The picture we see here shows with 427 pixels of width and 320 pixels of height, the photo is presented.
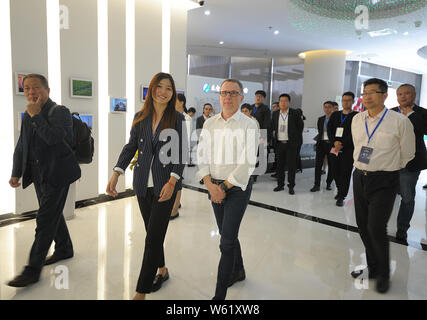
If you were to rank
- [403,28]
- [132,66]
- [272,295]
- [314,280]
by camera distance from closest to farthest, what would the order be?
[272,295] < [314,280] < [132,66] < [403,28]

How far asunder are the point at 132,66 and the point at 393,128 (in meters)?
4.33

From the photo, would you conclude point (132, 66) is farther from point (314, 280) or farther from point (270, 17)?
point (314, 280)

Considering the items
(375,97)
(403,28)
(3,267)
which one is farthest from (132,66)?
(403,28)

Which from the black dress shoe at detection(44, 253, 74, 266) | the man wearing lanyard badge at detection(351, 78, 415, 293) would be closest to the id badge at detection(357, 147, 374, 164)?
the man wearing lanyard badge at detection(351, 78, 415, 293)

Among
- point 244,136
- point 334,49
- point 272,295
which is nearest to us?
point 244,136

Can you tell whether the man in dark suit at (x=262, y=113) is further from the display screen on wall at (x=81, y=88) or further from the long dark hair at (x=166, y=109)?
the long dark hair at (x=166, y=109)

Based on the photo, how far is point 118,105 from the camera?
5.18 metres

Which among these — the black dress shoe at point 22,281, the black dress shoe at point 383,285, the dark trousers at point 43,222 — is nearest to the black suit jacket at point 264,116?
the black dress shoe at point 383,285

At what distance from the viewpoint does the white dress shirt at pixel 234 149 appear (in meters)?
2.11

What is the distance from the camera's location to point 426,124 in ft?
11.0

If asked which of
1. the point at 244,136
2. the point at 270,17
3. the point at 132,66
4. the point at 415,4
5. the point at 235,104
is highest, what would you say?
the point at 270,17

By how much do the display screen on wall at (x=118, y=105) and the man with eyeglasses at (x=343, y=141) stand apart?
346 centimetres

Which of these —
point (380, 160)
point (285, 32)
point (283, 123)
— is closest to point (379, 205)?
point (380, 160)

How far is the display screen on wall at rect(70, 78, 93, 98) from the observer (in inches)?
178
